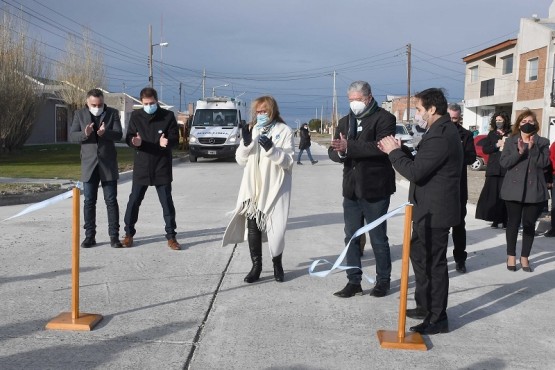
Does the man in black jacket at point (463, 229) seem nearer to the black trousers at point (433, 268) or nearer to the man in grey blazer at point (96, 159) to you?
the black trousers at point (433, 268)

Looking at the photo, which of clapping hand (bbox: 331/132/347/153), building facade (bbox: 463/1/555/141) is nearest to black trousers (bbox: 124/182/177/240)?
clapping hand (bbox: 331/132/347/153)

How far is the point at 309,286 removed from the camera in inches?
224

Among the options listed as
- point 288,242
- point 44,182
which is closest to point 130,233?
point 288,242

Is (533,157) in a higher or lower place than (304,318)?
higher

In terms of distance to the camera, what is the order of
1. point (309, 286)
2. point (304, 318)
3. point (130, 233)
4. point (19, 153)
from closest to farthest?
1. point (304, 318)
2. point (309, 286)
3. point (130, 233)
4. point (19, 153)

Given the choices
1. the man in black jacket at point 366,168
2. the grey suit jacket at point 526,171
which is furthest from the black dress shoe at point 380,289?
the grey suit jacket at point 526,171

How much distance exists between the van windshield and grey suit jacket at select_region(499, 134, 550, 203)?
1826 cm

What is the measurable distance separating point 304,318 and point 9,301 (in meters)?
2.60

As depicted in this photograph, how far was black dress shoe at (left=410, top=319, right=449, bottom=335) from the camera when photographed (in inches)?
175

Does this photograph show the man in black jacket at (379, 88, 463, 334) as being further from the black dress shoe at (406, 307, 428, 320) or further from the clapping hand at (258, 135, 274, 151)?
the clapping hand at (258, 135, 274, 151)

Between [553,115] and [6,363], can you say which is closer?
[6,363]

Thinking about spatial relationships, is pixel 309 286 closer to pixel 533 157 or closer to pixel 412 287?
pixel 412 287

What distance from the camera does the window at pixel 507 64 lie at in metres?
37.4

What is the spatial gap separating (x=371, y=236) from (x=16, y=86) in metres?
22.6
